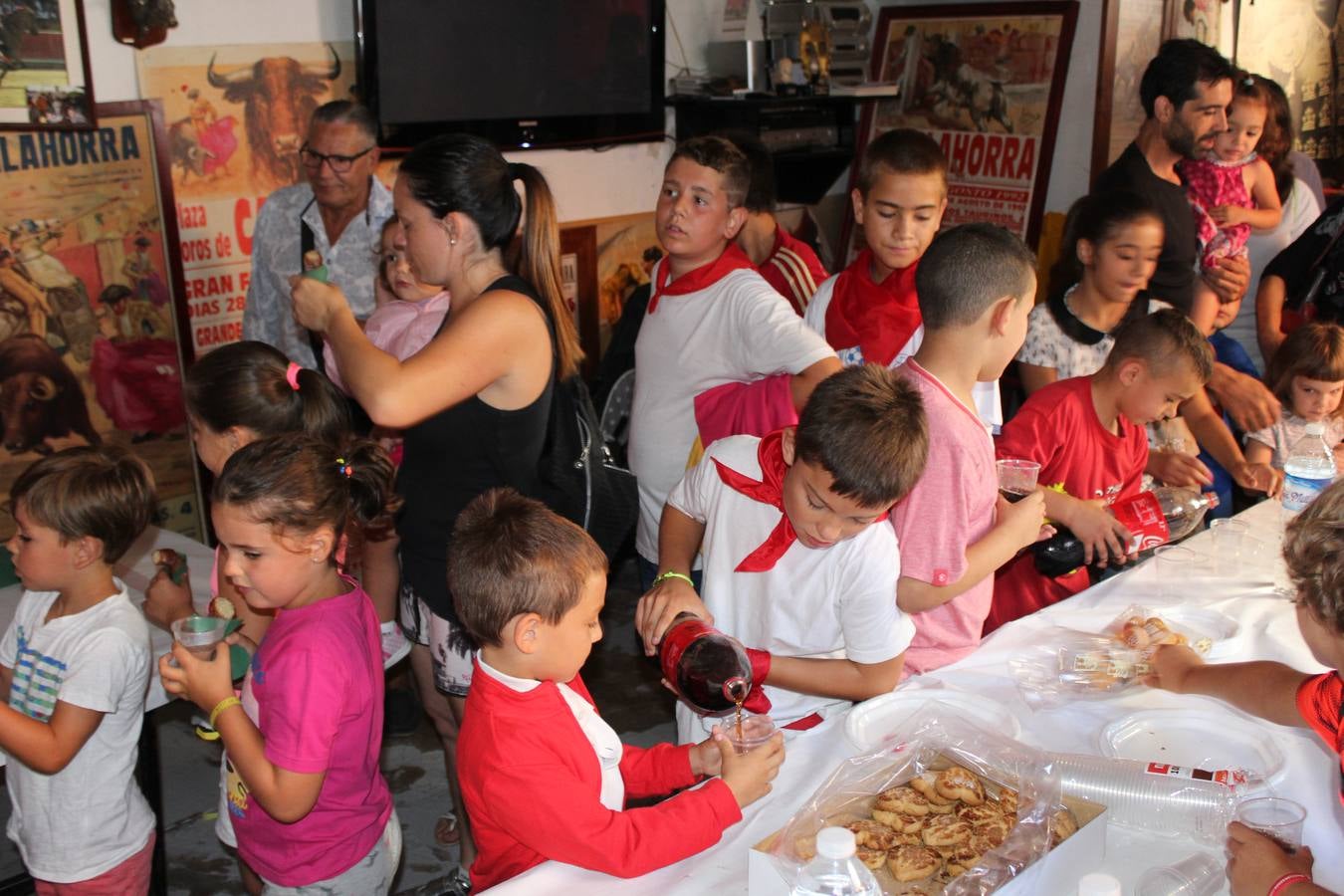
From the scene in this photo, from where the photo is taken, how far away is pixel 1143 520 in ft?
8.05

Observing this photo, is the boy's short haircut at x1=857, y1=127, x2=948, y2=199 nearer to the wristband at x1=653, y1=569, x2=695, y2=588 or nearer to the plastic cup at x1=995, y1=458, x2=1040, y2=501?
the plastic cup at x1=995, y1=458, x2=1040, y2=501

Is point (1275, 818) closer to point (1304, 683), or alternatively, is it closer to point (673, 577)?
point (1304, 683)

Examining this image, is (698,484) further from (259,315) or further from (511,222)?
(259,315)

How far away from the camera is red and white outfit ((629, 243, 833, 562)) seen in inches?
114

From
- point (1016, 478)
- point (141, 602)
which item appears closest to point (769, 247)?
point (1016, 478)

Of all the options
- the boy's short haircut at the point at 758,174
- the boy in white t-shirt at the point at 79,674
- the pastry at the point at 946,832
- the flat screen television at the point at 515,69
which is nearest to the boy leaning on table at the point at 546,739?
the pastry at the point at 946,832

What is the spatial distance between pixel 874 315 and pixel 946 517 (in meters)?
1.17

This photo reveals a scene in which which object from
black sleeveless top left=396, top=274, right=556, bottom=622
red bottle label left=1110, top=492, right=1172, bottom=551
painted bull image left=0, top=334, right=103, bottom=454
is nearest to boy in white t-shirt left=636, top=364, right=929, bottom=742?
black sleeveless top left=396, top=274, right=556, bottom=622

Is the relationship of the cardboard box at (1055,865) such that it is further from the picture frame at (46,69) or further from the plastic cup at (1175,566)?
the picture frame at (46,69)

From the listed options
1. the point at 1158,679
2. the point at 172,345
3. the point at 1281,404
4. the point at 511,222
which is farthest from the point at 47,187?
the point at 1281,404

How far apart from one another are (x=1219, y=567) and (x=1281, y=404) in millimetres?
1296

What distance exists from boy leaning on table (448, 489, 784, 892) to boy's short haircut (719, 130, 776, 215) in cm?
211

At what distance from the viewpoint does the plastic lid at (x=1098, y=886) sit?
1.25 meters

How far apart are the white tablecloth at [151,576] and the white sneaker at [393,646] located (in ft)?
1.24
